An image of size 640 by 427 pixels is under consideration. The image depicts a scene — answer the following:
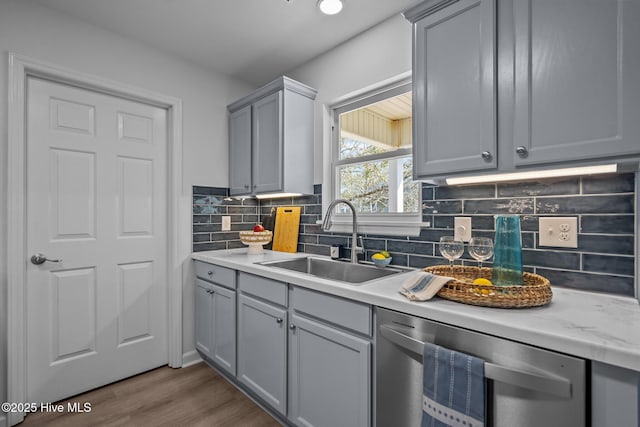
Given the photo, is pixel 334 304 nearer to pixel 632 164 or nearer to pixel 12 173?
pixel 632 164

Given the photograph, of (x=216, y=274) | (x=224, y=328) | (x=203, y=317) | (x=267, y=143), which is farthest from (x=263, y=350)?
(x=267, y=143)

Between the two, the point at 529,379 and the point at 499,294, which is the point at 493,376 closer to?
the point at 529,379

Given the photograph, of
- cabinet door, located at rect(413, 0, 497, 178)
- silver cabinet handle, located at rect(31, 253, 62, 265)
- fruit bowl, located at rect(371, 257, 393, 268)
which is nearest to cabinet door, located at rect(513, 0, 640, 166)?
cabinet door, located at rect(413, 0, 497, 178)

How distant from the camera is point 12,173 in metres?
1.85

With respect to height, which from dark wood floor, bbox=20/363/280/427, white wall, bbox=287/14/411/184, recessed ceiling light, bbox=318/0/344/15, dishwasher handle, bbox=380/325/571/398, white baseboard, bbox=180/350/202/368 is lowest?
dark wood floor, bbox=20/363/280/427

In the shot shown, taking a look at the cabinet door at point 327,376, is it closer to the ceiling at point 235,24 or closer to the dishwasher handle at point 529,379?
the dishwasher handle at point 529,379

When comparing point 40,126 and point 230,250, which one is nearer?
point 40,126

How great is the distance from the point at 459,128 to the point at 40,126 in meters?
2.45

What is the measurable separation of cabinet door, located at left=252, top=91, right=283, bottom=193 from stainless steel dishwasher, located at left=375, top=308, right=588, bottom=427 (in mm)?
1499

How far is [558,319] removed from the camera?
3.18 feet

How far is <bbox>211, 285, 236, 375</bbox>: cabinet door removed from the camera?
2123 mm

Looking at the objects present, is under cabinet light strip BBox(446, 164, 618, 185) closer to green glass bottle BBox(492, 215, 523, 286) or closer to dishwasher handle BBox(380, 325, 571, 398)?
green glass bottle BBox(492, 215, 523, 286)

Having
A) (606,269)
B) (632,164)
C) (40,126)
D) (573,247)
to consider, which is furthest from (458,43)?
(40,126)

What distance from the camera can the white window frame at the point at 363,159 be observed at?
1.99 metres
